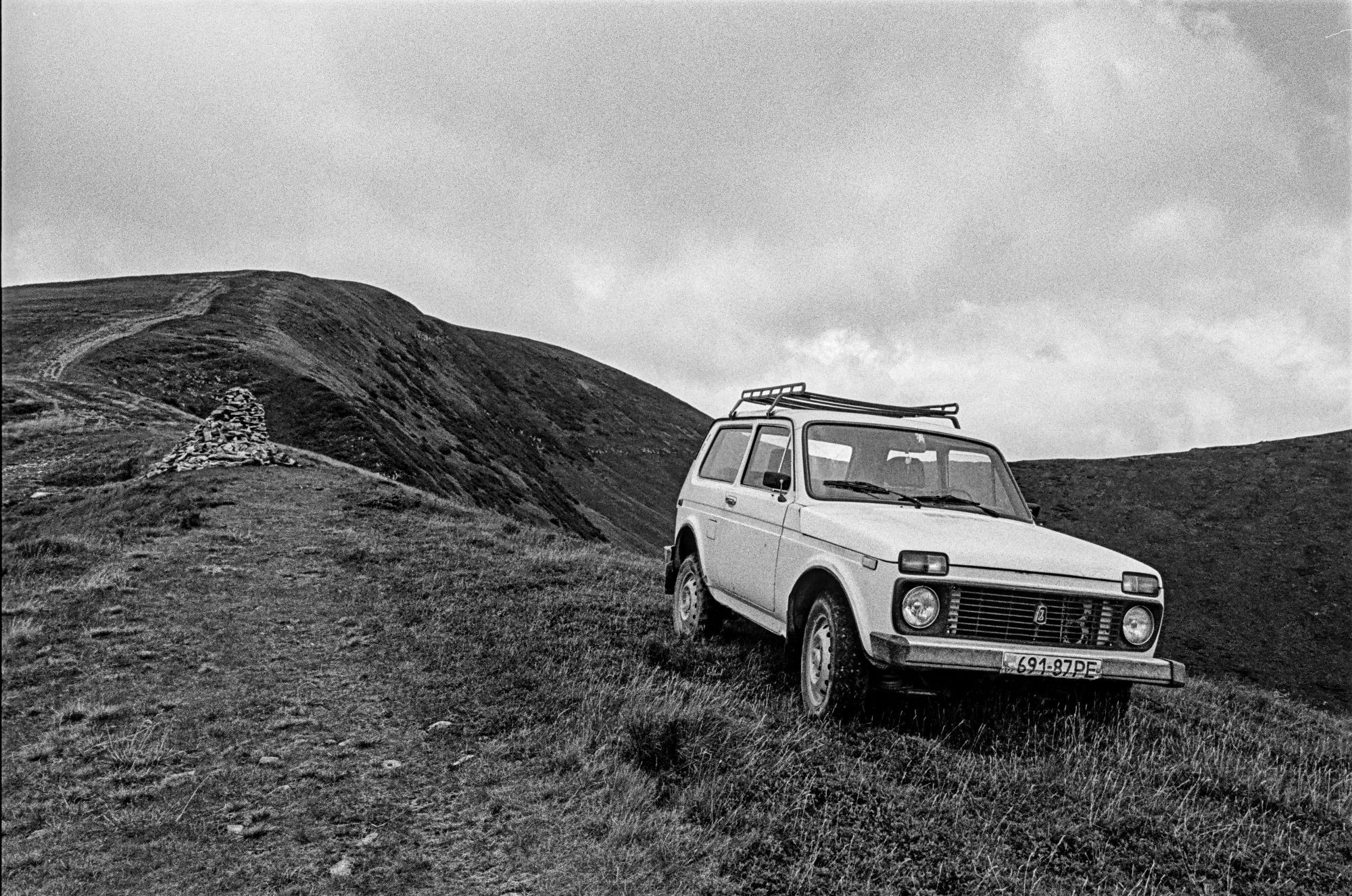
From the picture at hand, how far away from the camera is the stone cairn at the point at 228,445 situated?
16938 millimetres

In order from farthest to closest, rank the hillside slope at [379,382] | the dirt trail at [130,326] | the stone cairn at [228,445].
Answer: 1. the hillside slope at [379,382]
2. the dirt trail at [130,326]
3. the stone cairn at [228,445]

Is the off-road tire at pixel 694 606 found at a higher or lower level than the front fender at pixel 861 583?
lower

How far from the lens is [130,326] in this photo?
129 feet

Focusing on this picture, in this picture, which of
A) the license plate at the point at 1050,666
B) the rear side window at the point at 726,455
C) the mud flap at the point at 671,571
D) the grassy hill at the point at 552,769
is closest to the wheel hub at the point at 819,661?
the grassy hill at the point at 552,769

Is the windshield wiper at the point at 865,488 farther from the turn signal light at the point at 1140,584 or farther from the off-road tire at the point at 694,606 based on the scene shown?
the off-road tire at the point at 694,606

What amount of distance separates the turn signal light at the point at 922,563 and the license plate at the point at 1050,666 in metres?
0.67

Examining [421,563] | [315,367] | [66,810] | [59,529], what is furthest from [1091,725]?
[315,367]

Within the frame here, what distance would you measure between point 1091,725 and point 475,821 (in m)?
4.18

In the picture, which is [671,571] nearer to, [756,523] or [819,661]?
[756,523]

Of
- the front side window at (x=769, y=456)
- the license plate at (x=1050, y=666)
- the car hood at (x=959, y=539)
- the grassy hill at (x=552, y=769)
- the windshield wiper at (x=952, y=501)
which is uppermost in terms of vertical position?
the front side window at (x=769, y=456)

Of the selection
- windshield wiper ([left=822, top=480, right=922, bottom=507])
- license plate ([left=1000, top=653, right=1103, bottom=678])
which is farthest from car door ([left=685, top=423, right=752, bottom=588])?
license plate ([left=1000, top=653, right=1103, bottom=678])

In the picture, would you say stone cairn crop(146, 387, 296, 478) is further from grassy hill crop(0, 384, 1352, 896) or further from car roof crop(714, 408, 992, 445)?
car roof crop(714, 408, 992, 445)

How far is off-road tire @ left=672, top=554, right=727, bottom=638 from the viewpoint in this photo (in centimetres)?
800

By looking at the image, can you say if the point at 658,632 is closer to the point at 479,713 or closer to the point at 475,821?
the point at 479,713
